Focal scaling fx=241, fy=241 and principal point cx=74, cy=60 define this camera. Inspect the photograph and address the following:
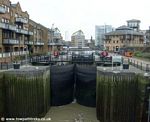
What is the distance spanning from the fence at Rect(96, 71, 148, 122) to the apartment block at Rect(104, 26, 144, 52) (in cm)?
7700

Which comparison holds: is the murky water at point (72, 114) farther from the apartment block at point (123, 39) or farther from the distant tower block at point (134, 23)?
the distant tower block at point (134, 23)

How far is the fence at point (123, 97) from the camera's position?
18.8 meters

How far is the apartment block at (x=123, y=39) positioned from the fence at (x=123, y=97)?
77.0 meters

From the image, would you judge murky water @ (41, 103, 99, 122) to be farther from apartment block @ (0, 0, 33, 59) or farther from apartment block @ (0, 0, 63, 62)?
apartment block @ (0, 0, 33, 59)

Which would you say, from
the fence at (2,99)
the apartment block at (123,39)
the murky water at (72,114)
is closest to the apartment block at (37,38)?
the apartment block at (123,39)

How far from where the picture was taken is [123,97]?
62.3 ft

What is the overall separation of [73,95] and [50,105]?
3479mm

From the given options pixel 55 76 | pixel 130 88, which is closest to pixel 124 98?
pixel 130 88

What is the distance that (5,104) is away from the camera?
19.9 m

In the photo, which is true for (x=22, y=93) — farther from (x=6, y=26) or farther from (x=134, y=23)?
(x=134, y=23)

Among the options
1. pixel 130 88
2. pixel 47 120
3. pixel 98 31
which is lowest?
pixel 47 120

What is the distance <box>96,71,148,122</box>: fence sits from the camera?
18.8 meters

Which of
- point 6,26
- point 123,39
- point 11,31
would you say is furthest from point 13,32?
point 123,39

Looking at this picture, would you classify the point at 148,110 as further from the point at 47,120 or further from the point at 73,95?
the point at 73,95
